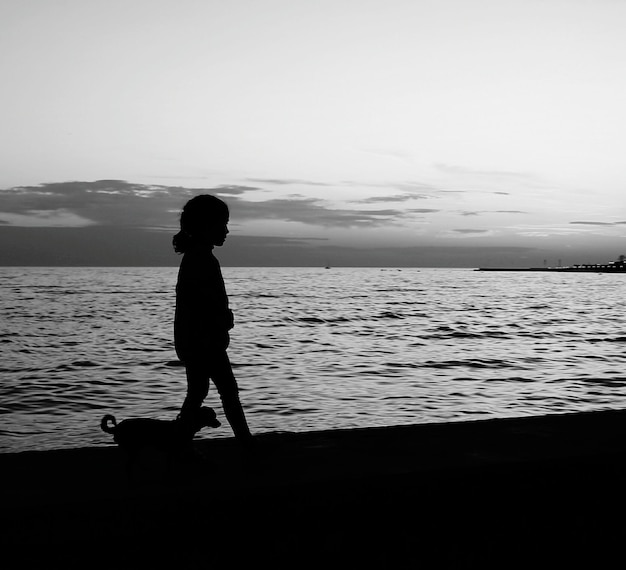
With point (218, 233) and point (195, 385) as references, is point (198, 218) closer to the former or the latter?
point (218, 233)

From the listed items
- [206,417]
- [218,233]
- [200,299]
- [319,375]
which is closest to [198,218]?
[218,233]

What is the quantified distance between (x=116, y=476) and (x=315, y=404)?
892 centimetres

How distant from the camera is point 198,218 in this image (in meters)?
4.37

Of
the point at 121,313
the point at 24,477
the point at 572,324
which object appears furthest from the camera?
the point at 121,313

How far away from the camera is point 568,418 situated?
5.89 metres

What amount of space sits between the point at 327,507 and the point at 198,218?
78.2 inches

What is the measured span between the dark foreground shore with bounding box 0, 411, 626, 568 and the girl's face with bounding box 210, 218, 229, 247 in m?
1.50

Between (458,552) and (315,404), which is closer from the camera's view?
(458,552)

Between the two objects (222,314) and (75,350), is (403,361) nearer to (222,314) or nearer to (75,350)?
(75,350)

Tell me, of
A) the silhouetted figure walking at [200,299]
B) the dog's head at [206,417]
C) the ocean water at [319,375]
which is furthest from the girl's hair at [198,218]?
the ocean water at [319,375]

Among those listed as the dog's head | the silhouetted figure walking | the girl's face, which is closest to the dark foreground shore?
the dog's head

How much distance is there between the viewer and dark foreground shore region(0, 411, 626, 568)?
3535mm

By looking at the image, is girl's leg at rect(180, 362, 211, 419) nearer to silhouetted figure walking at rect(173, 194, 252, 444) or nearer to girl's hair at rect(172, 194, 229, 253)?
silhouetted figure walking at rect(173, 194, 252, 444)

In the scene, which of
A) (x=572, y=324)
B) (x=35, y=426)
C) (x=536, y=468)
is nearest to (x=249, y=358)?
(x=35, y=426)
